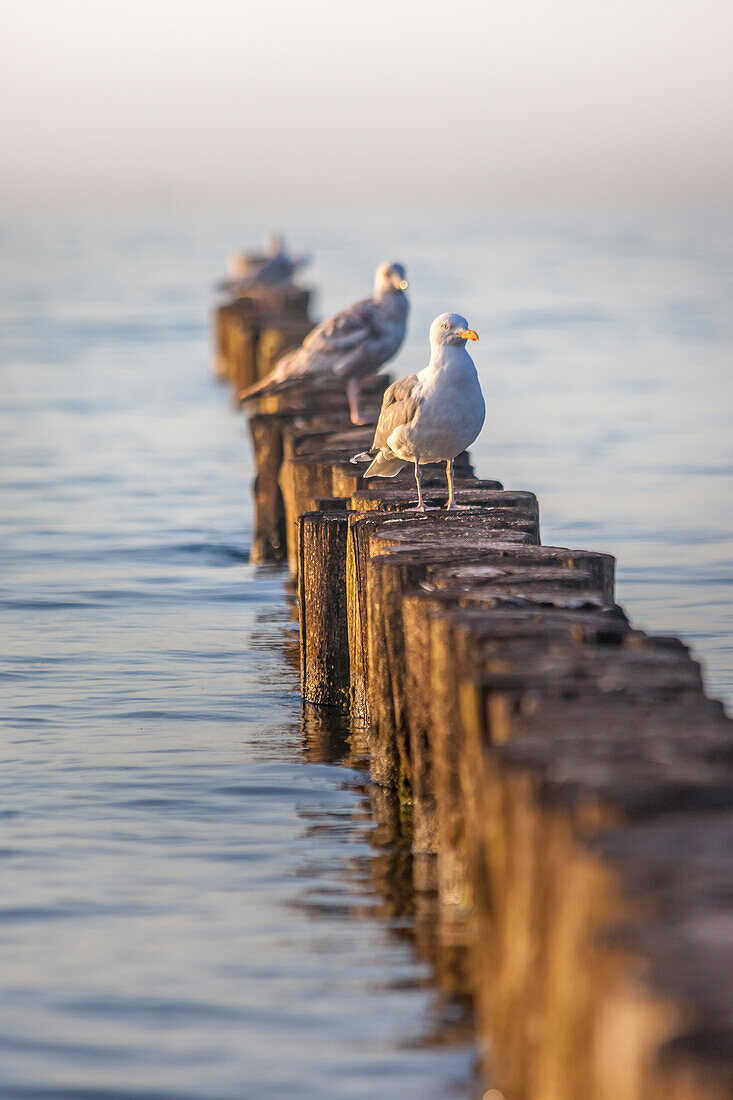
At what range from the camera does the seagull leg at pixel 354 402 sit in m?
11.2

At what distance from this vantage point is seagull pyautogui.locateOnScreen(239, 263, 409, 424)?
38.0 ft

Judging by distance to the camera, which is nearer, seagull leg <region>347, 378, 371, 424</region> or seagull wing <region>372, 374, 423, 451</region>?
seagull wing <region>372, 374, 423, 451</region>

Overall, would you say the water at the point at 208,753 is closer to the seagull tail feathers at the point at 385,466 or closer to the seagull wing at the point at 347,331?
the seagull tail feathers at the point at 385,466

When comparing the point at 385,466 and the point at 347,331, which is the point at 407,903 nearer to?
the point at 385,466

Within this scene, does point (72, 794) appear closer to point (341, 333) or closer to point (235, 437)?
Result: point (341, 333)

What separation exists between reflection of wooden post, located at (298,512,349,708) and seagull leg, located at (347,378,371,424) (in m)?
3.35

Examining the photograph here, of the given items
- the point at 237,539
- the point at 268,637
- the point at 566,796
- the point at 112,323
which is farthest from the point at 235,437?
the point at 112,323

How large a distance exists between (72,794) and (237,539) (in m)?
6.95

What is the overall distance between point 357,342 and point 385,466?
3.65 m

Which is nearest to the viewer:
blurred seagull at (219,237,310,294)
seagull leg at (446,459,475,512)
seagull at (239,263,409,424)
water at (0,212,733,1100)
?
water at (0,212,733,1100)

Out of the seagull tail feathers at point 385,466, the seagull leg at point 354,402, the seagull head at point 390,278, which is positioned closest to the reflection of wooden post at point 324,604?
the seagull tail feathers at point 385,466

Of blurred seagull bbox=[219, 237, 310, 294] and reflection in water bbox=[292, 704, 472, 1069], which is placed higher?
blurred seagull bbox=[219, 237, 310, 294]

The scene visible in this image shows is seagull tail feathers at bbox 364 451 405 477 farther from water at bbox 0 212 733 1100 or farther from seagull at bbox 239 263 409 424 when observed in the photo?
seagull at bbox 239 263 409 424

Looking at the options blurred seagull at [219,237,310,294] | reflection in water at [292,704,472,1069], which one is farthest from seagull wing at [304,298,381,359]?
blurred seagull at [219,237,310,294]
